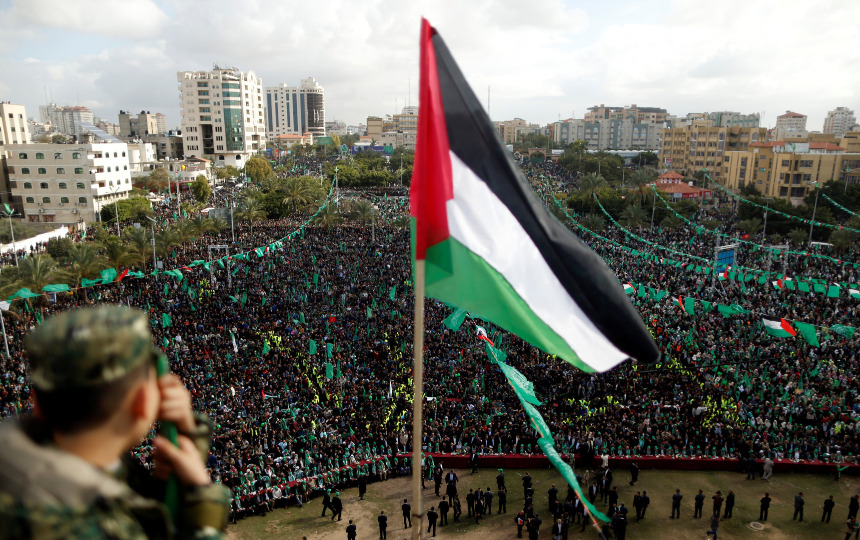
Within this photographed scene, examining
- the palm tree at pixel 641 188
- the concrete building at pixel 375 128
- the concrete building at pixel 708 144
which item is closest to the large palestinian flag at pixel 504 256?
the palm tree at pixel 641 188

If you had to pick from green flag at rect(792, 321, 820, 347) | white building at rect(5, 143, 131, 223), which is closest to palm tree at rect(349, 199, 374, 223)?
white building at rect(5, 143, 131, 223)

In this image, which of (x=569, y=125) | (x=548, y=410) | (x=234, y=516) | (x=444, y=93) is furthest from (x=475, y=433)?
(x=569, y=125)

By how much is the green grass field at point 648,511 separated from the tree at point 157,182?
218 feet

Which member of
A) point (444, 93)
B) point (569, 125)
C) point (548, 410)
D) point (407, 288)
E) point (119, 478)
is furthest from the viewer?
point (569, 125)

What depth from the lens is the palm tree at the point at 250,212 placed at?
5309 cm

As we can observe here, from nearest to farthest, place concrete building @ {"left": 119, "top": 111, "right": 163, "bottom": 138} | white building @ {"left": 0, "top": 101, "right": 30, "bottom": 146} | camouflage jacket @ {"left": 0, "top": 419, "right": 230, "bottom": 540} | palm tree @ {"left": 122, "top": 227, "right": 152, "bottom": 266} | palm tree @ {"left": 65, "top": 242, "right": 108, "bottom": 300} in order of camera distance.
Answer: camouflage jacket @ {"left": 0, "top": 419, "right": 230, "bottom": 540}
palm tree @ {"left": 65, "top": 242, "right": 108, "bottom": 300}
palm tree @ {"left": 122, "top": 227, "right": 152, "bottom": 266}
white building @ {"left": 0, "top": 101, "right": 30, "bottom": 146}
concrete building @ {"left": 119, "top": 111, "right": 163, "bottom": 138}

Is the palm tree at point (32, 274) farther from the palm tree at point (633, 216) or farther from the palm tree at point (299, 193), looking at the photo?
the palm tree at point (633, 216)

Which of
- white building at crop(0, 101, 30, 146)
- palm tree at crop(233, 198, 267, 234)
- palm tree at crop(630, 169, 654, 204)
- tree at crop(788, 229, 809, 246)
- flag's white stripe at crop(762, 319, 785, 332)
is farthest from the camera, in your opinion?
white building at crop(0, 101, 30, 146)

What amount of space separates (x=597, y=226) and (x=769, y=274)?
65.2ft

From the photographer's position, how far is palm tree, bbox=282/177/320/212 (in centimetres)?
5797

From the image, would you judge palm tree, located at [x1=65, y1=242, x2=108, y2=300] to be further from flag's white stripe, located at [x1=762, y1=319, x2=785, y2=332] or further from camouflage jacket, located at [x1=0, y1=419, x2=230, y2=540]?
camouflage jacket, located at [x1=0, y1=419, x2=230, y2=540]

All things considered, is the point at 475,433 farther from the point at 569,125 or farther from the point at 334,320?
the point at 569,125

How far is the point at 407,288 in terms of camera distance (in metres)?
32.0

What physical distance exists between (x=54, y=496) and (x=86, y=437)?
0.75 feet
